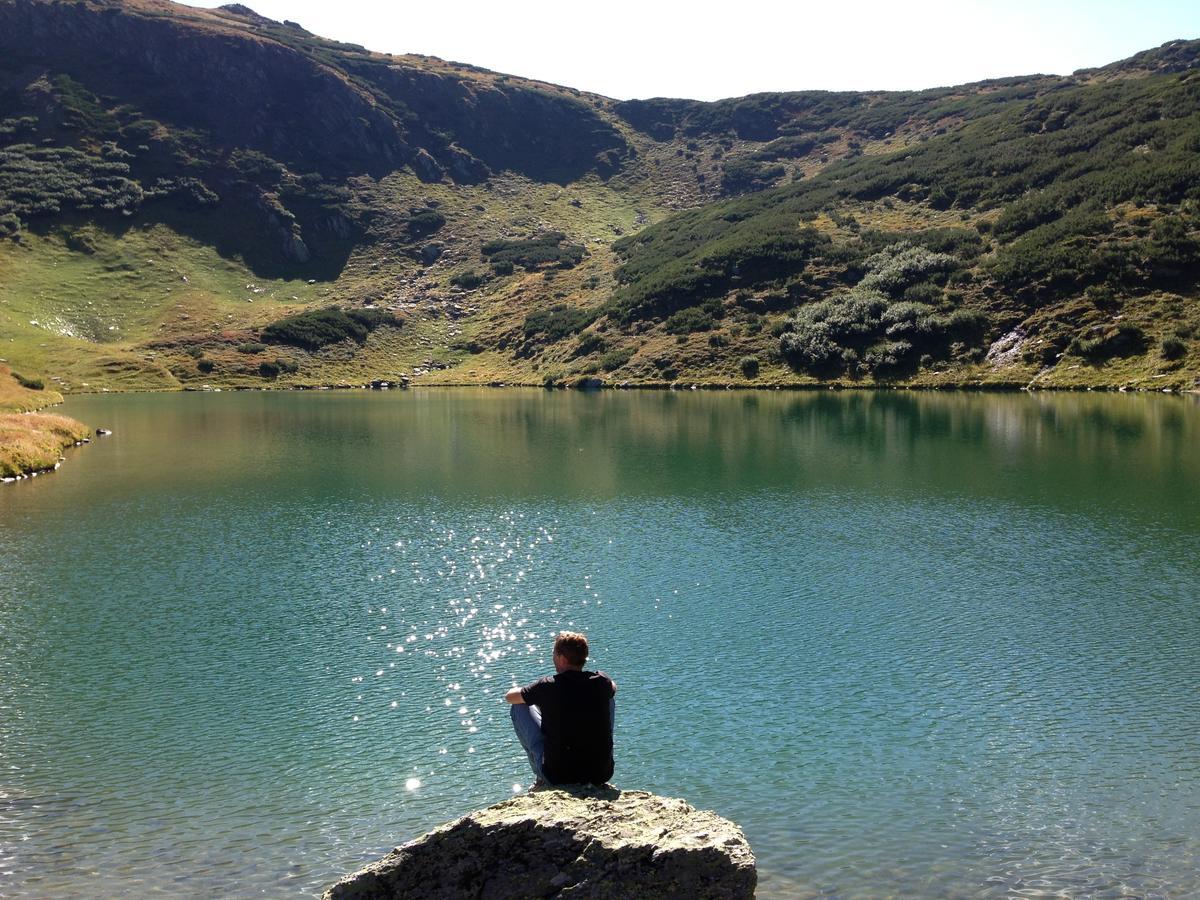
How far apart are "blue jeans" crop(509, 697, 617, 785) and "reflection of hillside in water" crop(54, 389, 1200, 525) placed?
34739mm

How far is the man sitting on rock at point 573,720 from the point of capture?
35.9 ft

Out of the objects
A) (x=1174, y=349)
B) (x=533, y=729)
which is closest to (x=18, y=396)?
(x=533, y=729)

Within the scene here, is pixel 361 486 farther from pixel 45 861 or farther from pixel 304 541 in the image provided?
pixel 45 861

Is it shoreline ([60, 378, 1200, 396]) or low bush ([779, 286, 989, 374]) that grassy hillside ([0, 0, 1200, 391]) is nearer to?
low bush ([779, 286, 989, 374])

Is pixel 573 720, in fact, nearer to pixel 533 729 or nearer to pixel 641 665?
pixel 533 729

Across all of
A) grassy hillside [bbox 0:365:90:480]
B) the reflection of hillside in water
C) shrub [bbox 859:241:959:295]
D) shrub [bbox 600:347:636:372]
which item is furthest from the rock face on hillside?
shrub [bbox 600:347:636:372]

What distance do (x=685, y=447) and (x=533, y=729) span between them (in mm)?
51718

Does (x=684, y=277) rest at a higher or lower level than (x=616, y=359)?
higher

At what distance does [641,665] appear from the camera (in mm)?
21531

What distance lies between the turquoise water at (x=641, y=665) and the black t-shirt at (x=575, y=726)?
3.21m

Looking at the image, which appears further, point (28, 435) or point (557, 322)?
point (557, 322)

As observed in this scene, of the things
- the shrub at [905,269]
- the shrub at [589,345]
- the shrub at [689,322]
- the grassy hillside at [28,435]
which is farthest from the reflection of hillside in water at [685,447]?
the shrub at [589,345]

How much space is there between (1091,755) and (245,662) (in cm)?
1795

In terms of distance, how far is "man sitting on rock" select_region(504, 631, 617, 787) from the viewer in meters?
10.9
